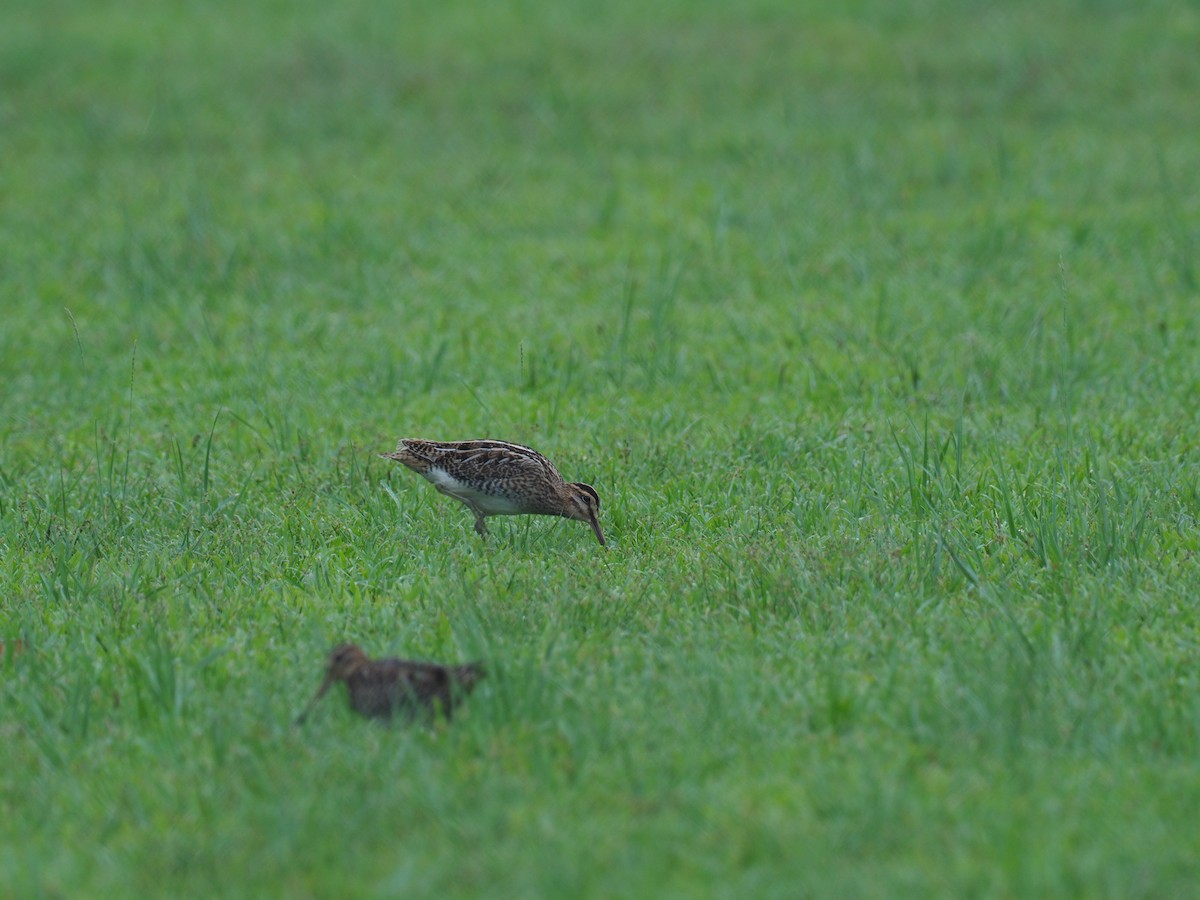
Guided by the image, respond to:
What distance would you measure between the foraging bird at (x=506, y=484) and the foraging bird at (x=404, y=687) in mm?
1694

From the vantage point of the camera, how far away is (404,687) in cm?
510

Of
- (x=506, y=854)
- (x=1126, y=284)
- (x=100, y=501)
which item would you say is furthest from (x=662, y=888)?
(x=1126, y=284)

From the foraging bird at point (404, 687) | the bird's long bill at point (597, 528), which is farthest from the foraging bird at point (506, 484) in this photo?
the foraging bird at point (404, 687)

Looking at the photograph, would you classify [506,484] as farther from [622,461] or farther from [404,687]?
[404,687]

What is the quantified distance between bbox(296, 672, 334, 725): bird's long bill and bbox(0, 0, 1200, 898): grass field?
0.04 m

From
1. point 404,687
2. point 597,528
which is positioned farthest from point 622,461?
point 404,687

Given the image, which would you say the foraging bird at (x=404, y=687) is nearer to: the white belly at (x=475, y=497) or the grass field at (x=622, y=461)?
the grass field at (x=622, y=461)

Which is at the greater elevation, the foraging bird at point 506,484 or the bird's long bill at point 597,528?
the foraging bird at point 506,484

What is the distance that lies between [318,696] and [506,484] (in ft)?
6.06

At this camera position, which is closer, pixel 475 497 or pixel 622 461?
pixel 475 497

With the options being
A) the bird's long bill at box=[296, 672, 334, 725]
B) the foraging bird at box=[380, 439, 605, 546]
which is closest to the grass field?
the bird's long bill at box=[296, 672, 334, 725]

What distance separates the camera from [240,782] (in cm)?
475

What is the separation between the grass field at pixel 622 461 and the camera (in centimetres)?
455

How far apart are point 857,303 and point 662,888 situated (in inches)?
254
